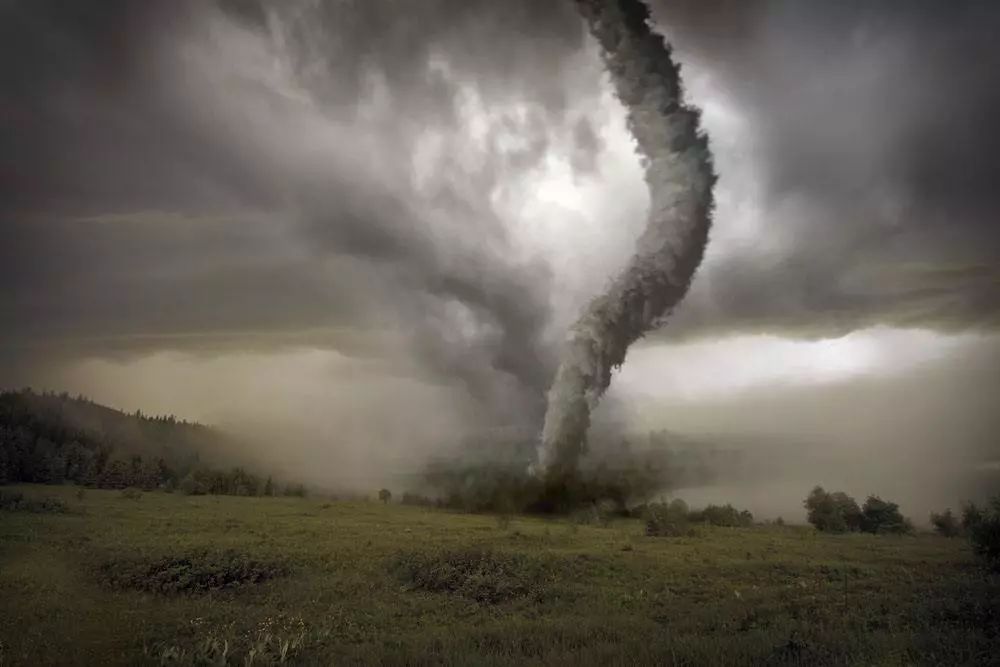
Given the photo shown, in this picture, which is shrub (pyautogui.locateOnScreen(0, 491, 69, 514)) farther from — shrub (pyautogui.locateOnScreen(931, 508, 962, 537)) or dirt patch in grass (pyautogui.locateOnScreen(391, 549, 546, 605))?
shrub (pyautogui.locateOnScreen(931, 508, 962, 537))

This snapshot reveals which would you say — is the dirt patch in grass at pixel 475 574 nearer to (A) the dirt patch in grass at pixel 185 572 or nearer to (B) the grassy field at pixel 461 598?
(B) the grassy field at pixel 461 598

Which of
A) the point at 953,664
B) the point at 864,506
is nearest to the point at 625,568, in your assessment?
the point at 953,664

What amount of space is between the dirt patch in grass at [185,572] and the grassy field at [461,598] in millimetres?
85

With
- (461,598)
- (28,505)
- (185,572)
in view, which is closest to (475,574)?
(461,598)

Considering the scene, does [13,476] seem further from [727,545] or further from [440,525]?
[727,545]

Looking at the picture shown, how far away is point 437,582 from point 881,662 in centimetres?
1548

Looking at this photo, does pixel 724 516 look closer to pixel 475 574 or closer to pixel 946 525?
pixel 946 525

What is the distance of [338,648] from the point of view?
643 inches

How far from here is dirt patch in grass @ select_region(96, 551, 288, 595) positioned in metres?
23.7

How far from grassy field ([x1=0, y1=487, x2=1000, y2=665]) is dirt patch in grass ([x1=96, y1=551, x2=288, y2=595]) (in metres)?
0.08

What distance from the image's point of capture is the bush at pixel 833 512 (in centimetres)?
6012

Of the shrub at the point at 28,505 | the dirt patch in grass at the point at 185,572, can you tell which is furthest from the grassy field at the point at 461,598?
the shrub at the point at 28,505

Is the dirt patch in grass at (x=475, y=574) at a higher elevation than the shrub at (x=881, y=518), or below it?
below

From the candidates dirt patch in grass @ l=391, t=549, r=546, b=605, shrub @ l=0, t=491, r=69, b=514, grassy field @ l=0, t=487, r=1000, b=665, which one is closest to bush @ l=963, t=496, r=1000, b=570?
grassy field @ l=0, t=487, r=1000, b=665
